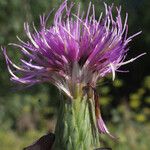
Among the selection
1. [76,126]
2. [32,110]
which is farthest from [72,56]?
[32,110]

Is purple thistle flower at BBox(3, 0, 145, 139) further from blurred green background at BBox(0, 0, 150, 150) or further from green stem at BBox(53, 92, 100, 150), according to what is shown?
blurred green background at BBox(0, 0, 150, 150)

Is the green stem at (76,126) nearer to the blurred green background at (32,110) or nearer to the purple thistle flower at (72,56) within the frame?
the purple thistle flower at (72,56)

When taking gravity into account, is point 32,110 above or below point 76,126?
above

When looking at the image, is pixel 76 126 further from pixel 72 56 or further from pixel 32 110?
pixel 32 110

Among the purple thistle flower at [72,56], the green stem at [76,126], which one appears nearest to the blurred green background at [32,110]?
the purple thistle flower at [72,56]

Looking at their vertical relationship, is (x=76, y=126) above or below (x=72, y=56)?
below

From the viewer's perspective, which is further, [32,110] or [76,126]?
[32,110]

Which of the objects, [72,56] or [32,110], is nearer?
[72,56]

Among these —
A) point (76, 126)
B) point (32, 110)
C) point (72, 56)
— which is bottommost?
point (76, 126)
